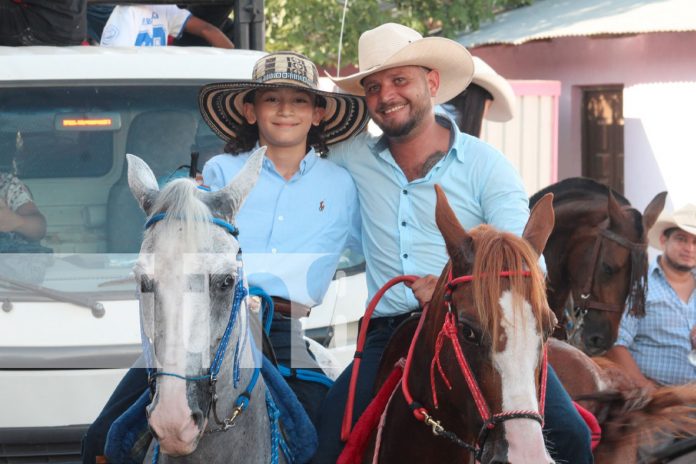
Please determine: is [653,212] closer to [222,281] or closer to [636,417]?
[636,417]

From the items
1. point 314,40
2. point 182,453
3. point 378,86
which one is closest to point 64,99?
point 378,86

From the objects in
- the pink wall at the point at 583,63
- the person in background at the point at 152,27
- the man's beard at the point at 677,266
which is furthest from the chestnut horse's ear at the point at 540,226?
the pink wall at the point at 583,63

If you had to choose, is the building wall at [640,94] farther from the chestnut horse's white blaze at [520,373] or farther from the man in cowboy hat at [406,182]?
the chestnut horse's white blaze at [520,373]

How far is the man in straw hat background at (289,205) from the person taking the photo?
4.22 meters

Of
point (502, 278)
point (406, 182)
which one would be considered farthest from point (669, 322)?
point (502, 278)

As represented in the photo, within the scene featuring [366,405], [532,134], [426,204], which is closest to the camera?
[366,405]

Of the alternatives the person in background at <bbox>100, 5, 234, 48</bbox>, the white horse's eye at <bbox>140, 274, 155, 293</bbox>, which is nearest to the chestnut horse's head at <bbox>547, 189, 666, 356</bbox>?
the person in background at <bbox>100, 5, 234, 48</bbox>

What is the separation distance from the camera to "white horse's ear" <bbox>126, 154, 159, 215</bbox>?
359 cm

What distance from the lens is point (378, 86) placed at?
4.37 metres

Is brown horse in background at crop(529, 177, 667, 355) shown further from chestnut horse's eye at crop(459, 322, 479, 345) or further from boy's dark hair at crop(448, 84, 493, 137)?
chestnut horse's eye at crop(459, 322, 479, 345)

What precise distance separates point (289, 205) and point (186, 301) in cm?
109

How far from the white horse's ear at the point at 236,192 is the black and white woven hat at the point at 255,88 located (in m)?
0.74

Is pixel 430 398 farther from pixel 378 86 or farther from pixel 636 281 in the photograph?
pixel 636 281

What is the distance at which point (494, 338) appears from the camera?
10.5 feet
